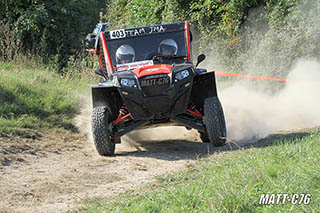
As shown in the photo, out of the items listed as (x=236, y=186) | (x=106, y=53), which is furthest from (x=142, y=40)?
(x=236, y=186)

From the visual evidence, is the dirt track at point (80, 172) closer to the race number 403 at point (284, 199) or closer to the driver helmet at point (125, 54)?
the driver helmet at point (125, 54)

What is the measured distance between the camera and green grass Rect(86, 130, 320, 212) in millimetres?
3885

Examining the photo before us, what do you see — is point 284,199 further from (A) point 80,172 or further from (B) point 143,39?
(B) point 143,39

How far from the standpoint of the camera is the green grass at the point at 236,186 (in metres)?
3.88

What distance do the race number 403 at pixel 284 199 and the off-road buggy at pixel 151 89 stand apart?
3.08 m

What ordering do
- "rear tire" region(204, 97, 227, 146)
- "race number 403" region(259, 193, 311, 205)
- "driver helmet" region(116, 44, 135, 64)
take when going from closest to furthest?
"race number 403" region(259, 193, 311, 205), "rear tire" region(204, 97, 227, 146), "driver helmet" region(116, 44, 135, 64)

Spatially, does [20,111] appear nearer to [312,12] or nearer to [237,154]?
[237,154]

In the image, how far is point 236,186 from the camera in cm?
424

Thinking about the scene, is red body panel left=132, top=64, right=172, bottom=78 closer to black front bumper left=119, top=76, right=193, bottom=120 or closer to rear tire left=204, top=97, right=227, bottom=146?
black front bumper left=119, top=76, right=193, bottom=120

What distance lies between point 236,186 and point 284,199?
0.50 metres

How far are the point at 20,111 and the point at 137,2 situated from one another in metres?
10.3

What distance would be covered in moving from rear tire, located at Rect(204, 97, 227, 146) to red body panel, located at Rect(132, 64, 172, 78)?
0.83 metres

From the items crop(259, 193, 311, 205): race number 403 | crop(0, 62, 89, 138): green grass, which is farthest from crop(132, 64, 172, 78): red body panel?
crop(259, 193, 311, 205): race number 403

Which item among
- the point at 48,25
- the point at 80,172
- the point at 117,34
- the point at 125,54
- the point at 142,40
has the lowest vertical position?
the point at 80,172
